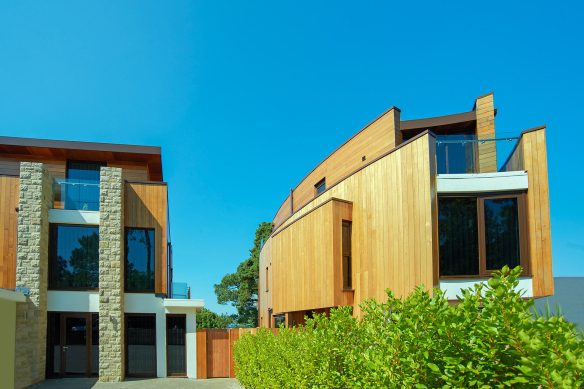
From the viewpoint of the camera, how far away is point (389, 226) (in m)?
12.7

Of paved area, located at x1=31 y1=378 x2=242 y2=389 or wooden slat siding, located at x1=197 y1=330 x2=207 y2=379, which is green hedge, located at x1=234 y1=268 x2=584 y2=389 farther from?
wooden slat siding, located at x1=197 y1=330 x2=207 y2=379

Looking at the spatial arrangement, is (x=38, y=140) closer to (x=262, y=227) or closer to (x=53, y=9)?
(x=53, y=9)

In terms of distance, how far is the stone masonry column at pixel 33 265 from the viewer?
53.6 ft

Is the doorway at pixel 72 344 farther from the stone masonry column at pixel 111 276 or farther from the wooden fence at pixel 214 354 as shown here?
the wooden fence at pixel 214 354

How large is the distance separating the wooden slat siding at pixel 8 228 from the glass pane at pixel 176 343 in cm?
541

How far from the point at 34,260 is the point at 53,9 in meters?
8.08

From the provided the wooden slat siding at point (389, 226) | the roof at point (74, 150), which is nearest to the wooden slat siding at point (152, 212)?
the roof at point (74, 150)

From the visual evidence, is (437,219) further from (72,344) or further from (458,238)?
(72,344)

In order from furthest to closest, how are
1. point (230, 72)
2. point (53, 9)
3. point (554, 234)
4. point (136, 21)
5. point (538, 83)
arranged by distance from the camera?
point (230, 72) → point (538, 83) → point (136, 21) → point (53, 9) → point (554, 234)

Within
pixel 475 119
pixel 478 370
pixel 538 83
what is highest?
pixel 538 83

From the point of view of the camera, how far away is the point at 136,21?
18.5 metres

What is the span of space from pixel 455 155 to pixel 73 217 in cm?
1317

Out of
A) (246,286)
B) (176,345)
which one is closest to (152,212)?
(176,345)

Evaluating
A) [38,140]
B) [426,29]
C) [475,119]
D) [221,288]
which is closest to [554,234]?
[475,119]
